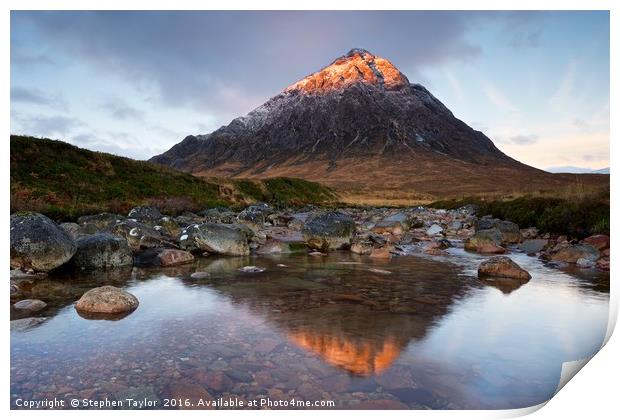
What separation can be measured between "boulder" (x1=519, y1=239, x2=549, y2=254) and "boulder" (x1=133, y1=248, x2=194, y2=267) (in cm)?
1274

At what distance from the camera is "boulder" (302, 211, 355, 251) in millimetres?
17342

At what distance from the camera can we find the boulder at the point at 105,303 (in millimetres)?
7641

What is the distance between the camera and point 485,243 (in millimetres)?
17422

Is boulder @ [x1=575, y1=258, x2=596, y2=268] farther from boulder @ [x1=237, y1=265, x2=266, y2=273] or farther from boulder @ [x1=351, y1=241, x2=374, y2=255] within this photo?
boulder @ [x1=237, y1=265, x2=266, y2=273]

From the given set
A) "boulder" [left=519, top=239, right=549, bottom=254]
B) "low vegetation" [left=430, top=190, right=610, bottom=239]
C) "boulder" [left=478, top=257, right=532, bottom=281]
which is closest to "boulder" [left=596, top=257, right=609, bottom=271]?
"low vegetation" [left=430, top=190, right=610, bottom=239]

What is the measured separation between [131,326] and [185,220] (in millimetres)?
17837

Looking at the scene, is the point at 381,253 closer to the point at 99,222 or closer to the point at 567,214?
the point at 567,214

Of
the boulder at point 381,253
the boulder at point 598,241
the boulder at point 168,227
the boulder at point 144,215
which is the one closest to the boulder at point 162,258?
the boulder at point 168,227

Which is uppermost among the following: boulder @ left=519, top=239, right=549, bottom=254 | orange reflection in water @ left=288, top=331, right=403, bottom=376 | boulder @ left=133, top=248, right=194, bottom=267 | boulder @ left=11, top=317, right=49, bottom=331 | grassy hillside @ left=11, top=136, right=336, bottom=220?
grassy hillside @ left=11, top=136, right=336, bottom=220

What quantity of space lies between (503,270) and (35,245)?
1234 centimetres
